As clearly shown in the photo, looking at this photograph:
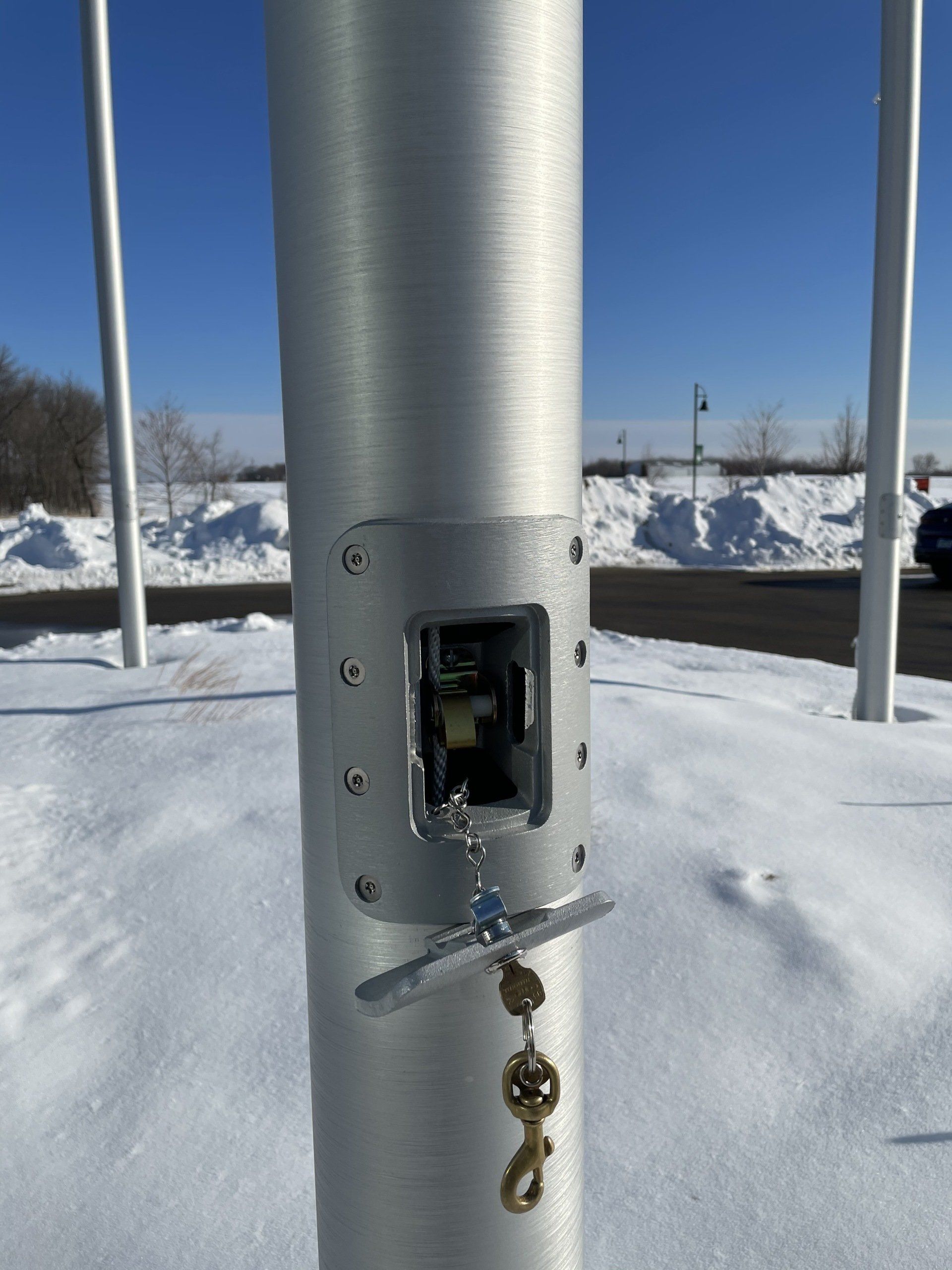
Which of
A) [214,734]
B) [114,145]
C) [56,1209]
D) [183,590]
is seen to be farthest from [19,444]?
[56,1209]

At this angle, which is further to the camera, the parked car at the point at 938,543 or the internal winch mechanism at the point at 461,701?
the parked car at the point at 938,543

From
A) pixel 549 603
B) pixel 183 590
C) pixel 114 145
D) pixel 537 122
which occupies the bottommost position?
pixel 183 590

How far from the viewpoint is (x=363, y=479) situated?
0.75 meters

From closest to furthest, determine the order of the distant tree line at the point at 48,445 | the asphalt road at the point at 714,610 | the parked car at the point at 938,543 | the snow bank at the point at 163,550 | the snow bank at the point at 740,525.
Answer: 1. the asphalt road at the point at 714,610
2. the parked car at the point at 938,543
3. the snow bank at the point at 163,550
4. the snow bank at the point at 740,525
5. the distant tree line at the point at 48,445

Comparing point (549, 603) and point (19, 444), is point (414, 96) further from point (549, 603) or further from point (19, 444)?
point (19, 444)

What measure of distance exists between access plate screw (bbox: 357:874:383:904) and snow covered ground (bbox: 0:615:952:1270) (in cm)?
22

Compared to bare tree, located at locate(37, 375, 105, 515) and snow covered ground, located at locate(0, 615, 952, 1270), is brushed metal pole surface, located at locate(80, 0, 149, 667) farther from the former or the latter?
bare tree, located at locate(37, 375, 105, 515)

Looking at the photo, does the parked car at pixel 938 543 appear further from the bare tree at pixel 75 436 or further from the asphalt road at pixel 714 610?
the bare tree at pixel 75 436

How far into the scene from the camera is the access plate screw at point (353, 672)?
2.42 ft

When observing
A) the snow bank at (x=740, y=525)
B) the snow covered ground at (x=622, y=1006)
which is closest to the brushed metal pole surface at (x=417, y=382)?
the snow covered ground at (x=622, y=1006)

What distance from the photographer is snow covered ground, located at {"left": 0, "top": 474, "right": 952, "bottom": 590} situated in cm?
1748

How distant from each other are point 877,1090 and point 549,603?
5.10ft

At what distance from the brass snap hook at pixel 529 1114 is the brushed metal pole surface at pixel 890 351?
Answer: 435 cm

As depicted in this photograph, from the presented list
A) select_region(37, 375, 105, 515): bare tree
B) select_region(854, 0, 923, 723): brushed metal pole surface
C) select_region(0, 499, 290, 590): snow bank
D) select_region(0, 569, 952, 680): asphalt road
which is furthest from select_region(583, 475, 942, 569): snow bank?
select_region(37, 375, 105, 515): bare tree
